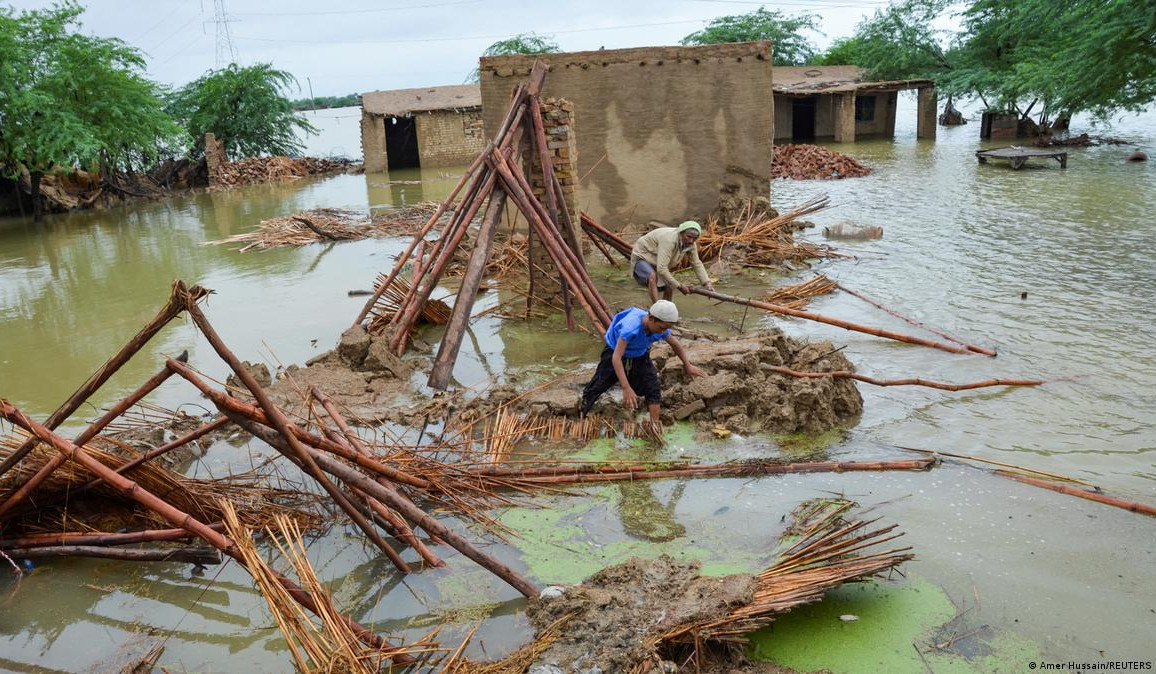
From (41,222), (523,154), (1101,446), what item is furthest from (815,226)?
(41,222)

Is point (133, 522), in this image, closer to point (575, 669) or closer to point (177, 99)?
point (575, 669)

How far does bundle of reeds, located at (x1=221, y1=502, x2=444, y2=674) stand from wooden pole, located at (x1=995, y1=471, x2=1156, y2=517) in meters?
3.63

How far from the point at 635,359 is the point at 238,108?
26.4 meters

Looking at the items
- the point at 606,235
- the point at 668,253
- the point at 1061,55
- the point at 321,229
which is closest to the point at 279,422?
the point at 668,253

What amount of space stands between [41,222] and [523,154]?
14.7 metres

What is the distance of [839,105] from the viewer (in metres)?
28.7

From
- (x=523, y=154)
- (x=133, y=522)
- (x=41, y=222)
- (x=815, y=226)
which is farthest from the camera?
(x=41, y=222)

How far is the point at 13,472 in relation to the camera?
4371 mm

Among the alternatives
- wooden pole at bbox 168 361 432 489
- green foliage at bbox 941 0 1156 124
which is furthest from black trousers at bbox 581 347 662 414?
green foliage at bbox 941 0 1156 124

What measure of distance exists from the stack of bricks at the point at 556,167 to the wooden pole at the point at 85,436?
518cm

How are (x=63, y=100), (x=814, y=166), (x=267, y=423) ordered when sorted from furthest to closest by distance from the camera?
(x=814, y=166) → (x=63, y=100) → (x=267, y=423)

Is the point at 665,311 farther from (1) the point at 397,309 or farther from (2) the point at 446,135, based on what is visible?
(2) the point at 446,135

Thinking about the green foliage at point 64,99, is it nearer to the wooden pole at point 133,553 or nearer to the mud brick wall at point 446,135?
the mud brick wall at point 446,135

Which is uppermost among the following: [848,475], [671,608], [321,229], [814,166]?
[814,166]
